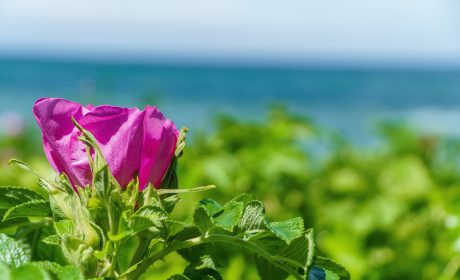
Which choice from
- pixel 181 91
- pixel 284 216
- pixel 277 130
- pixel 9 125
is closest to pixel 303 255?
pixel 284 216

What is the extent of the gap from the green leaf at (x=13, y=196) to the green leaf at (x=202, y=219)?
225 mm

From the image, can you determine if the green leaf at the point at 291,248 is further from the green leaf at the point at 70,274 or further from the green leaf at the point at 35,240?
the green leaf at the point at 35,240

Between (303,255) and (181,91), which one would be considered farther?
(181,91)

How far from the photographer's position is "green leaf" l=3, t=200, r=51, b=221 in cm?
51

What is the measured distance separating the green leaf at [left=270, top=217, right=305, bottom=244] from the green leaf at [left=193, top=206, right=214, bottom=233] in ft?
0.20

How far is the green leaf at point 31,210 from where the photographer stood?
1.66ft

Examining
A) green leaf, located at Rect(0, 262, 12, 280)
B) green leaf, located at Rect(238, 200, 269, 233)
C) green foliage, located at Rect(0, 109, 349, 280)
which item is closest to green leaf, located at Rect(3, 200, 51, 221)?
green foliage, located at Rect(0, 109, 349, 280)

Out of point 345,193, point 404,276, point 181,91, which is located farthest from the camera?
point 181,91

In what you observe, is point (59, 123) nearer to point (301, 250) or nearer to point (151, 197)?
point (151, 197)

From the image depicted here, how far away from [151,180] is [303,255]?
176 mm

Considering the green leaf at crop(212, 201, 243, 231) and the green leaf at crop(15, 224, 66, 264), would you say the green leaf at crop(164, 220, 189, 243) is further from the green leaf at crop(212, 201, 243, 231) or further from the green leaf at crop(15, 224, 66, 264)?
the green leaf at crop(15, 224, 66, 264)

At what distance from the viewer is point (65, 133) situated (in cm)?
50

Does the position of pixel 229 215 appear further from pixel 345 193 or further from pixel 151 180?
pixel 345 193

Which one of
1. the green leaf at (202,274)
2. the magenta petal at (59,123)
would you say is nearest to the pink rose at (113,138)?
the magenta petal at (59,123)
